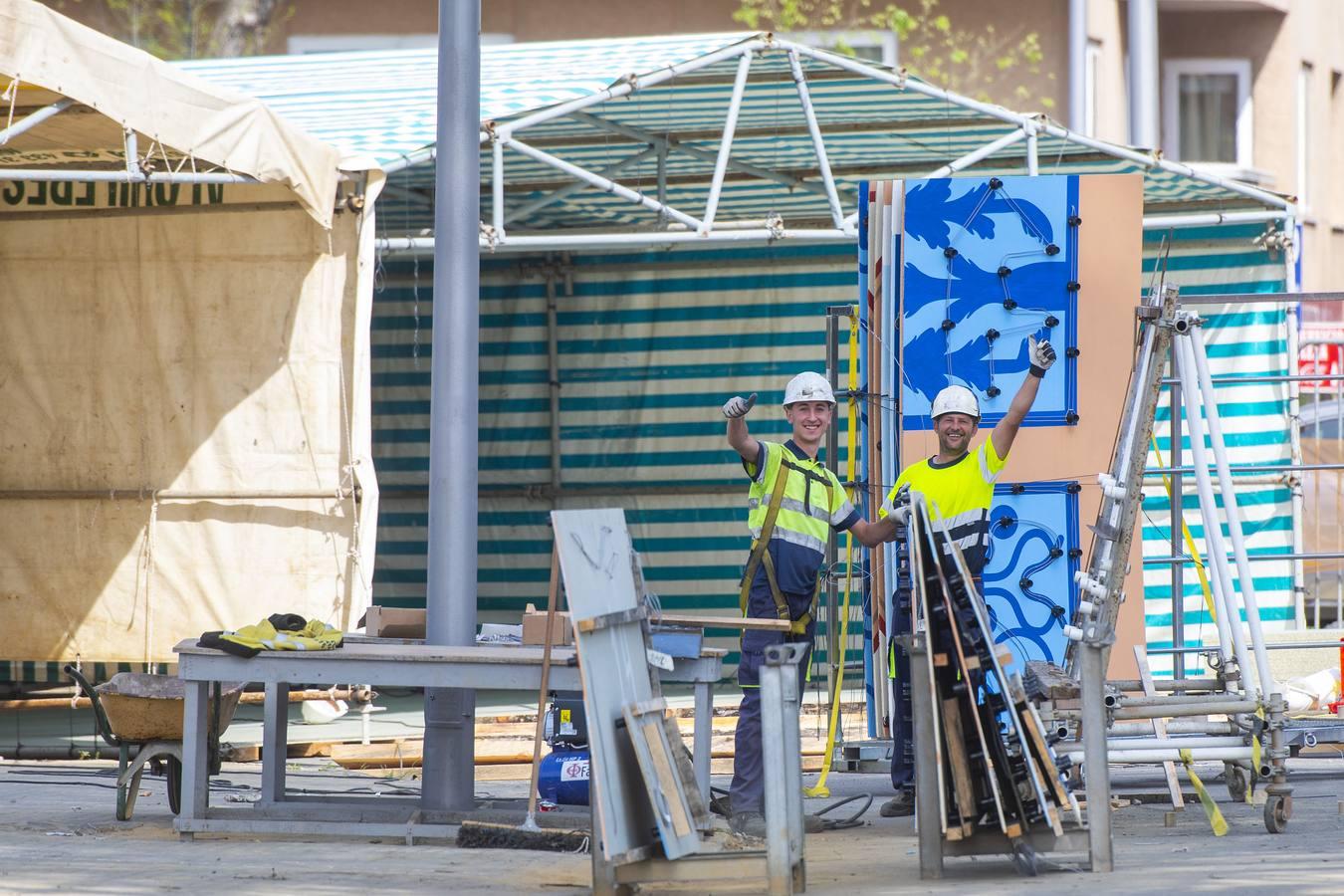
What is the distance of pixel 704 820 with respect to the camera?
6.34 metres

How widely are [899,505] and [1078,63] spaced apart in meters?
13.6

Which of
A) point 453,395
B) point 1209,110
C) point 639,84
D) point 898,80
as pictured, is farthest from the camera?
point 1209,110

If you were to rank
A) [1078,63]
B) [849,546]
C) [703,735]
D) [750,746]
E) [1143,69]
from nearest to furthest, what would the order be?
[703,735]
[750,746]
[849,546]
[1078,63]
[1143,69]

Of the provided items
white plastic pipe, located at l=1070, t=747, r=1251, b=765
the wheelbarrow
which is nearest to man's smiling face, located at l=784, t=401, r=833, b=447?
white plastic pipe, located at l=1070, t=747, r=1251, b=765

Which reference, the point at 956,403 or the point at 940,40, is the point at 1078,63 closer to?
the point at 940,40

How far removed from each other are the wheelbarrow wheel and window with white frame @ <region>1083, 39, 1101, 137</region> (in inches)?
579

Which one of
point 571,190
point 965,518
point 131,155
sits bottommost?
point 965,518

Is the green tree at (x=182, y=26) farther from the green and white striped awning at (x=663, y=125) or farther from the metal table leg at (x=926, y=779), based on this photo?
the metal table leg at (x=926, y=779)

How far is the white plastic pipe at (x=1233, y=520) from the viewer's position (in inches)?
295

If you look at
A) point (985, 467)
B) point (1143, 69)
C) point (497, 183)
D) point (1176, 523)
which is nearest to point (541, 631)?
point (985, 467)

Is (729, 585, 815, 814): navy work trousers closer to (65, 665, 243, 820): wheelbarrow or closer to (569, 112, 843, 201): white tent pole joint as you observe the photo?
(65, 665, 243, 820): wheelbarrow

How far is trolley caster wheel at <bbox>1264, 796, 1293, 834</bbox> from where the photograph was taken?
24.1ft

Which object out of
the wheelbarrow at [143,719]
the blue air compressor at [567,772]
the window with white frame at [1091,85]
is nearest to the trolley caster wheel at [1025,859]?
the blue air compressor at [567,772]

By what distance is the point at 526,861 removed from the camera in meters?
7.21
